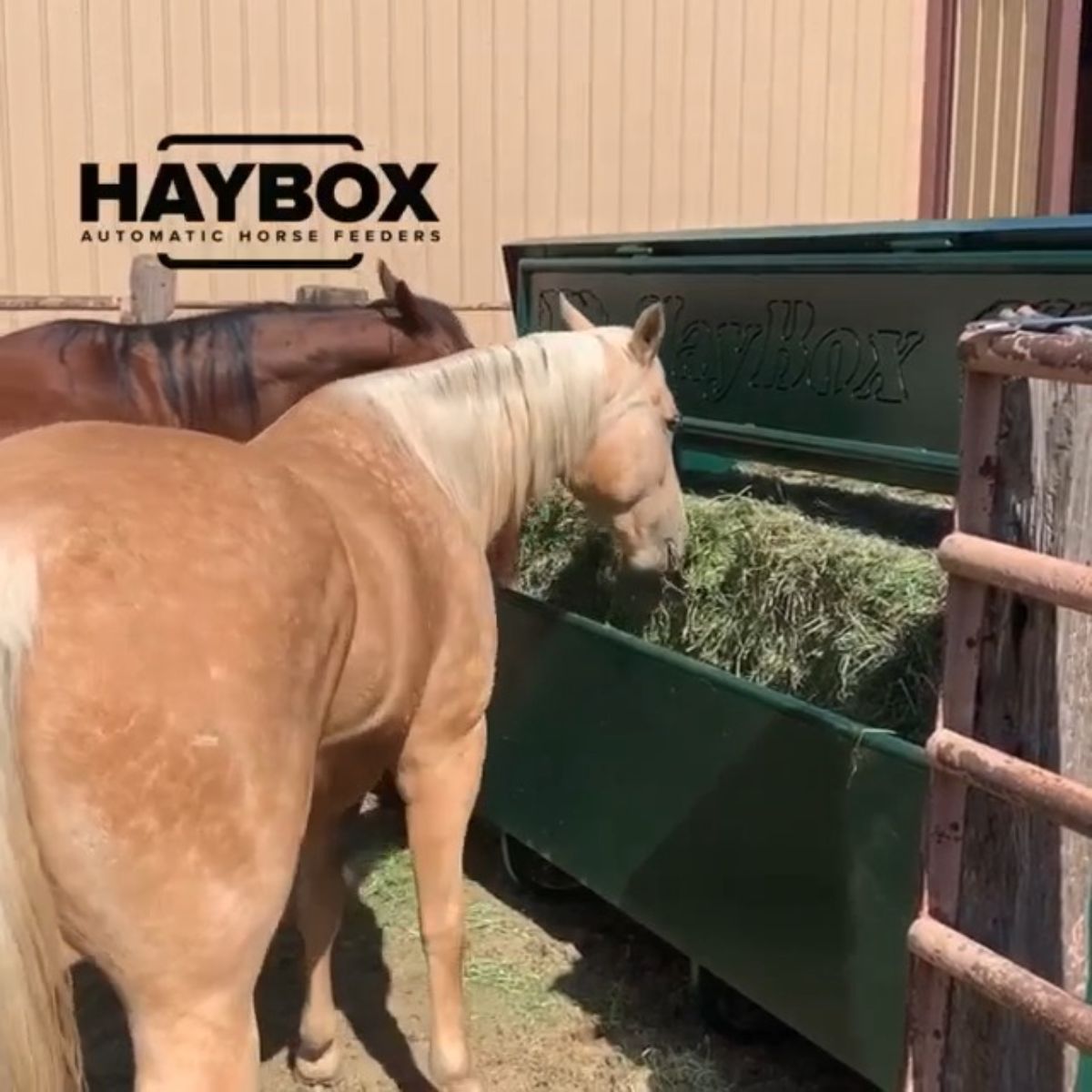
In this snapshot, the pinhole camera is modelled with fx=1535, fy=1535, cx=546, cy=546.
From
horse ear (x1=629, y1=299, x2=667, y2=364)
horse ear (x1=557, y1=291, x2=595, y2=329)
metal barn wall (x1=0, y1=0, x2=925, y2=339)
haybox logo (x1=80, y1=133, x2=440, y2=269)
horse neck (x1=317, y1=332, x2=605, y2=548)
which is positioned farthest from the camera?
haybox logo (x1=80, y1=133, x2=440, y2=269)

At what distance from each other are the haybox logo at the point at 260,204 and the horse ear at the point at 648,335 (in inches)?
147

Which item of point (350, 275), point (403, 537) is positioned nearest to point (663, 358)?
point (403, 537)

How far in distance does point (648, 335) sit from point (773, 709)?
1.13m

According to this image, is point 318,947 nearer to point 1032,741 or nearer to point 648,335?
point 648,335

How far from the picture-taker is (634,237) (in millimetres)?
4586

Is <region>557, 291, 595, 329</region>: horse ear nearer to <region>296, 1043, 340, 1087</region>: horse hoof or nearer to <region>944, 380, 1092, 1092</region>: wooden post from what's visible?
Result: <region>296, 1043, 340, 1087</region>: horse hoof

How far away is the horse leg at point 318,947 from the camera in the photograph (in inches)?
142

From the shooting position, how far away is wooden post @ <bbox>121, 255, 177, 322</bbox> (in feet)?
20.5

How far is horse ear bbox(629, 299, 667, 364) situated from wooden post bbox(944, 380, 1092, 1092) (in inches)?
73.5

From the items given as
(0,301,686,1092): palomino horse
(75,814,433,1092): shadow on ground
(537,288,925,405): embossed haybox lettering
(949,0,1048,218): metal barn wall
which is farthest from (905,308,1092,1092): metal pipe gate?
(949,0,1048,218): metal barn wall

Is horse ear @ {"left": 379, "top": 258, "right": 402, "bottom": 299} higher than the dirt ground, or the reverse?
horse ear @ {"left": 379, "top": 258, "right": 402, "bottom": 299}

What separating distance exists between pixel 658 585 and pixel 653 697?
52 centimetres

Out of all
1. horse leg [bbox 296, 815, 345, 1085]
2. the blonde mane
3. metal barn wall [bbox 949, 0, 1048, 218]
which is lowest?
horse leg [bbox 296, 815, 345, 1085]

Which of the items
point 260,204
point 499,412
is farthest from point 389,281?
point 260,204
